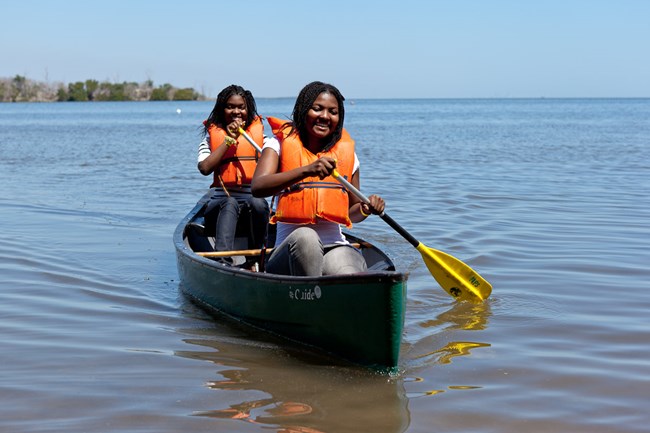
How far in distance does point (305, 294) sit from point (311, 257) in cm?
24

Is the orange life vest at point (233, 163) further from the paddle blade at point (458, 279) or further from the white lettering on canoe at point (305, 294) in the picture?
the white lettering on canoe at point (305, 294)

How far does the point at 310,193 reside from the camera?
4.76 metres

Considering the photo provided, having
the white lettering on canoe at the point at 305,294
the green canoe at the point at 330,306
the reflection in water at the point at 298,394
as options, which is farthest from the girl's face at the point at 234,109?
the white lettering on canoe at the point at 305,294

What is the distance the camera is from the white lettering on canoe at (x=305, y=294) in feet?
14.3

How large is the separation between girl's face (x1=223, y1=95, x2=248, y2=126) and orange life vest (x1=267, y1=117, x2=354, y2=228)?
207 cm

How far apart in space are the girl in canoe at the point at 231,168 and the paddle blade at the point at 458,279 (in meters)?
1.63

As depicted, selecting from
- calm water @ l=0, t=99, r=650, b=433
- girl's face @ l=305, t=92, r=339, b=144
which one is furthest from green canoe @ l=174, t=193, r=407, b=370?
girl's face @ l=305, t=92, r=339, b=144

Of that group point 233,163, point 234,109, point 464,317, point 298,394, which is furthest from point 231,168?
point 298,394

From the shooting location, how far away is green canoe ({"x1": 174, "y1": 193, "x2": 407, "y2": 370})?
411 centimetres

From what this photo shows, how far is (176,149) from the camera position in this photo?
73.2ft

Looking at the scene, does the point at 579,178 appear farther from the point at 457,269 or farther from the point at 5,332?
the point at 5,332

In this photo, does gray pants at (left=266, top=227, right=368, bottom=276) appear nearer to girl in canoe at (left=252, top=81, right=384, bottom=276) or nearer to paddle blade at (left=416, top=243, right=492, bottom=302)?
girl in canoe at (left=252, top=81, right=384, bottom=276)

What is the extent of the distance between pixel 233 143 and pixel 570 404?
3372 mm

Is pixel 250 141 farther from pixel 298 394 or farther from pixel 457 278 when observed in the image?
pixel 298 394
